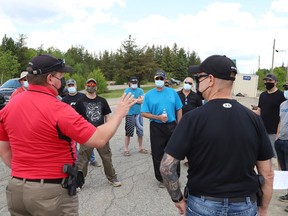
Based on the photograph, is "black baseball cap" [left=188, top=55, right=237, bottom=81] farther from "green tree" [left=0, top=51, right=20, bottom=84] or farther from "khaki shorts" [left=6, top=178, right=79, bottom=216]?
"green tree" [left=0, top=51, right=20, bottom=84]

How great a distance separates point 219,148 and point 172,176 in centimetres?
44

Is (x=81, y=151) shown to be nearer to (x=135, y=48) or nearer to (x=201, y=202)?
(x=201, y=202)

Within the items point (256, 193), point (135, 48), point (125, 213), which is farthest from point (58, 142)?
point (135, 48)

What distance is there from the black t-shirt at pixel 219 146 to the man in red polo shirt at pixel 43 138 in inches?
23.7

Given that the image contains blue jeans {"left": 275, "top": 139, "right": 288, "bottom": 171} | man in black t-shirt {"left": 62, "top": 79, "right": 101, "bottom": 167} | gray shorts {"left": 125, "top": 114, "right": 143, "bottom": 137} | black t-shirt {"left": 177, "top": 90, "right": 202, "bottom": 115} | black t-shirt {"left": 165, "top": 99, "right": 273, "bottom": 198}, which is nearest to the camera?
black t-shirt {"left": 165, "top": 99, "right": 273, "bottom": 198}

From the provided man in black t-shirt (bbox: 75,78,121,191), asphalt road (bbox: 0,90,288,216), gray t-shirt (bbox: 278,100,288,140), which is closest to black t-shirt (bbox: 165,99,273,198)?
asphalt road (bbox: 0,90,288,216)

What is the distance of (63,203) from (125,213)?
81.5 inches

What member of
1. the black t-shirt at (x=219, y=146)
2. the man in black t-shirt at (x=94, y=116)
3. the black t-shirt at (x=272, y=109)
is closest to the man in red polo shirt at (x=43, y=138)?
the black t-shirt at (x=219, y=146)

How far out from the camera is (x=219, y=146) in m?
2.06

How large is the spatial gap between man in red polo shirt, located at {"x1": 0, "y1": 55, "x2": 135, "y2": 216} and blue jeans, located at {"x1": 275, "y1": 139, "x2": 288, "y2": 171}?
3378mm

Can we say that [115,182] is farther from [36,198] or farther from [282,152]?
[36,198]

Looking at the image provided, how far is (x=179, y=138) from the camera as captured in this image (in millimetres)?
2131

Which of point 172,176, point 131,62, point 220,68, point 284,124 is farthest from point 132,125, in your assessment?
point 131,62

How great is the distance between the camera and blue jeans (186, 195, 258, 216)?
2078mm
